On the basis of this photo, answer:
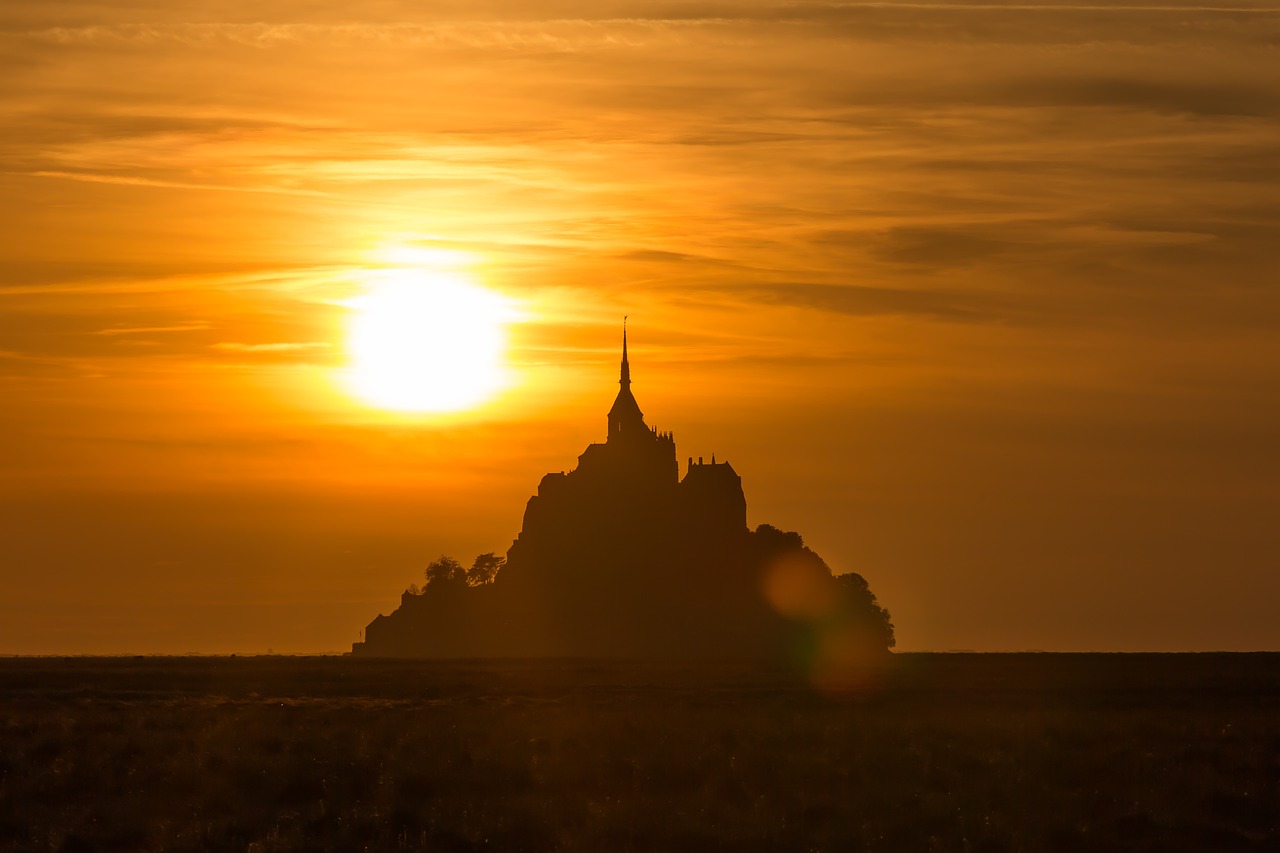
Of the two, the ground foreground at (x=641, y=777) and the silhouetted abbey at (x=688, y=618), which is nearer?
the ground foreground at (x=641, y=777)

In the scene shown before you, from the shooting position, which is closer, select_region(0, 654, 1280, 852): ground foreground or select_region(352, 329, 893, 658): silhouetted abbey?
select_region(0, 654, 1280, 852): ground foreground

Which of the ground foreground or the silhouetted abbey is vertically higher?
the silhouetted abbey

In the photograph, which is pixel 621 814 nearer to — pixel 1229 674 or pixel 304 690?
pixel 304 690

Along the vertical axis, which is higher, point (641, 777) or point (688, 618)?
point (688, 618)

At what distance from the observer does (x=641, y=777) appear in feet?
132

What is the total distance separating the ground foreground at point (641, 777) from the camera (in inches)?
1309

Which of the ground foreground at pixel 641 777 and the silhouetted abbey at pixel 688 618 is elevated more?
the silhouetted abbey at pixel 688 618

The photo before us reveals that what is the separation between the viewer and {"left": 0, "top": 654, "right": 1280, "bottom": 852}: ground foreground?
33.2m

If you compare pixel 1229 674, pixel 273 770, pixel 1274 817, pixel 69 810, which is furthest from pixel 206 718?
pixel 1229 674

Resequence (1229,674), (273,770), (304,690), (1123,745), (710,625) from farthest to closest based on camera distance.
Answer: (710,625)
(1229,674)
(304,690)
(1123,745)
(273,770)

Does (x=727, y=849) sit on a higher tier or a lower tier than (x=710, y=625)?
lower

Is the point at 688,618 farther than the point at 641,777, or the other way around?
the point at 688,618

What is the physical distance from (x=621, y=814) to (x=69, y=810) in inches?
471

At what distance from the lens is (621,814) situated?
3428cm
